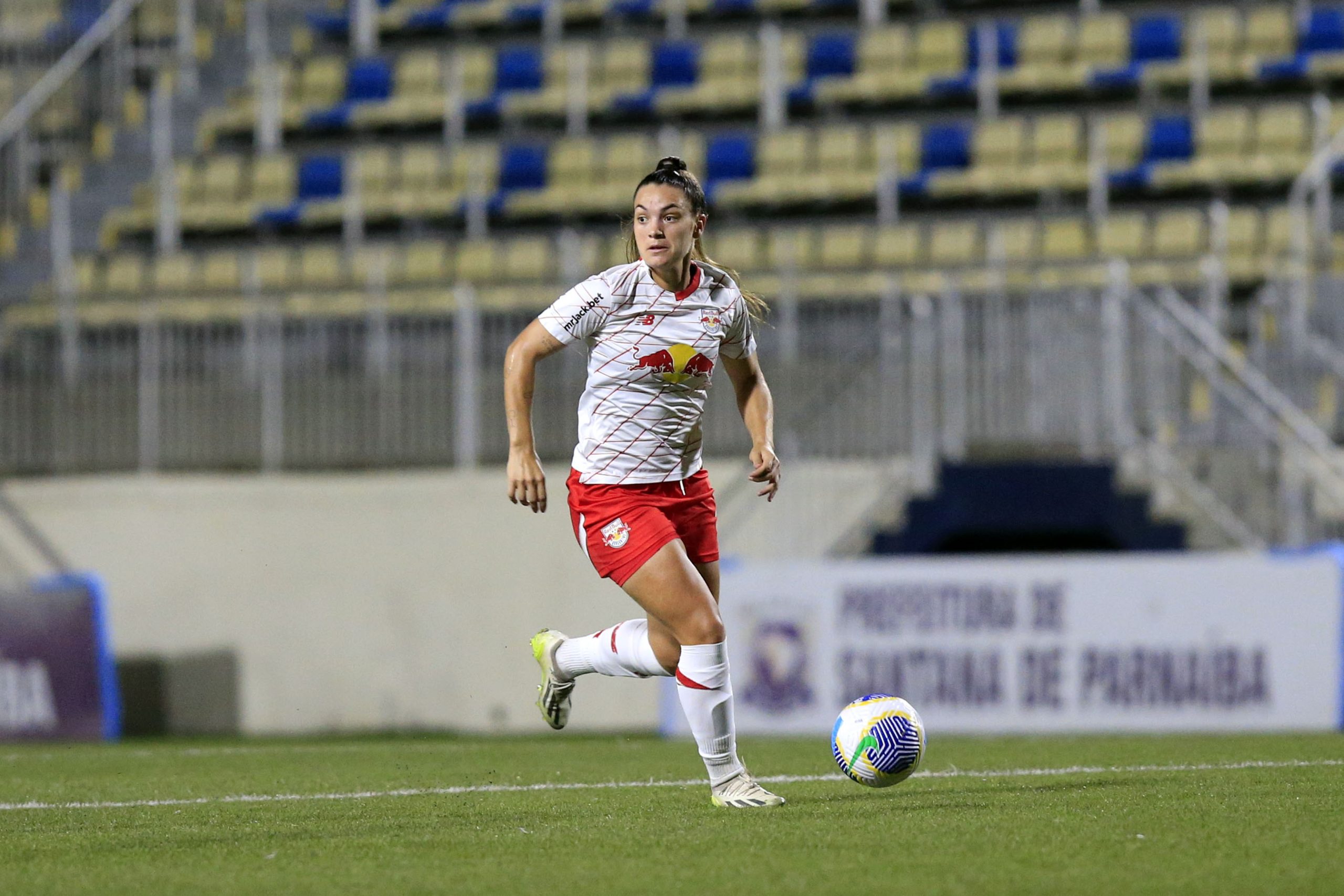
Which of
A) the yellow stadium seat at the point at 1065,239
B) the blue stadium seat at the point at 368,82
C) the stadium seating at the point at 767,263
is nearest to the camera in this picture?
the stadium seating at the point at 767,263

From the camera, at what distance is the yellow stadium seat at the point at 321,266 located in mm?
18250

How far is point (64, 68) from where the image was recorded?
2044 centimetres

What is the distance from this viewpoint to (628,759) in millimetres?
9023

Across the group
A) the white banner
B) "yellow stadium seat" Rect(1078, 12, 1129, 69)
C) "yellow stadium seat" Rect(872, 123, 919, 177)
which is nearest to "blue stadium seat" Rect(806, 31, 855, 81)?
"yellow stadium seat" Rect(872, 123, 919, 177)

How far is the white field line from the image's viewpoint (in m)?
6.59

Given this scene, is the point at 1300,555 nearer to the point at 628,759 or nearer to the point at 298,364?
the point at 628,759

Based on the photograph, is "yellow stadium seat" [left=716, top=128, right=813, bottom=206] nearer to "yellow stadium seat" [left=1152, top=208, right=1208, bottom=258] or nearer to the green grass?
"yellow stadium seat" [left=1152, top=208, right=1208, bottom=258]

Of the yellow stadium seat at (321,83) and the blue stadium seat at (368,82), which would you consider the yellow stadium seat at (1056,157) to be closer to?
the blue stadium seat at (368,82)

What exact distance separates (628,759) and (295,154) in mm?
12870

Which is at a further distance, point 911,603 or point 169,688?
point 169,688

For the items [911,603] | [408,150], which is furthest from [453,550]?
[408,150]

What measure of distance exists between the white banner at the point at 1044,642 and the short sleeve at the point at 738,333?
18.4 ft

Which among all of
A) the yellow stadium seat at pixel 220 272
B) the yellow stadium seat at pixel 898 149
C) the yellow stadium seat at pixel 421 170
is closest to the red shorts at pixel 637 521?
the yellow stadium seat at pixel 220 272

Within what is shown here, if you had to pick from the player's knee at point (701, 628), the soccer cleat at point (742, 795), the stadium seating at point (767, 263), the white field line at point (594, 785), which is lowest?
the white field line at point (594, 785)
